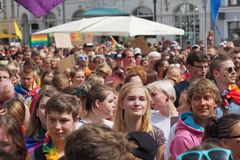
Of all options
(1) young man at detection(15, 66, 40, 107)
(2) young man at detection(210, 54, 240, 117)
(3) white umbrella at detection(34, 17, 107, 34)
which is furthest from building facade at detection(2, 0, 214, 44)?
(2) young man at detection(210, 54, 240, 117)

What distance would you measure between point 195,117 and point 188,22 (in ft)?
129

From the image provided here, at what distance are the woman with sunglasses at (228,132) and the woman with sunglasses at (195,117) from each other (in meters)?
0.62

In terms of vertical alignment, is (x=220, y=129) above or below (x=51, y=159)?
above

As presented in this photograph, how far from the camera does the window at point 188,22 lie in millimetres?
42025

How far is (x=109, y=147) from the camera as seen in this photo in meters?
2.34

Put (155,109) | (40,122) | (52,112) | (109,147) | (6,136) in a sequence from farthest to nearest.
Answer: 1. (155,109)
2. (40,122)
3. (52,112)
4. (6,136)
5. (109,147)

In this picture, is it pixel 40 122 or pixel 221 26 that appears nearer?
pixel 40 122

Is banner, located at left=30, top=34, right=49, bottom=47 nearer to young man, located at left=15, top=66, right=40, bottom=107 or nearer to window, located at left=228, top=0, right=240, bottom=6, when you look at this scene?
young man, located at left=15, top=66, right=40, bottom=107

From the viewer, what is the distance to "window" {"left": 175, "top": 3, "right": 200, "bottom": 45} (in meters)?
42.0

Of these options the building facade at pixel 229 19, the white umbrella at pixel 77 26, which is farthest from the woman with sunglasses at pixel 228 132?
the building facade at pixel 229 19

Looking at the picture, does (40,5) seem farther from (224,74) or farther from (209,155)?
(209,155)

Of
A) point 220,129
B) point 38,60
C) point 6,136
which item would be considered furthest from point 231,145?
point 38,60

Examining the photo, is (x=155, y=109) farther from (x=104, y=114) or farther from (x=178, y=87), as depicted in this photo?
(x=178, y=87)

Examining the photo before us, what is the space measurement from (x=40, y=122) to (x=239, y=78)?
9.58ft
